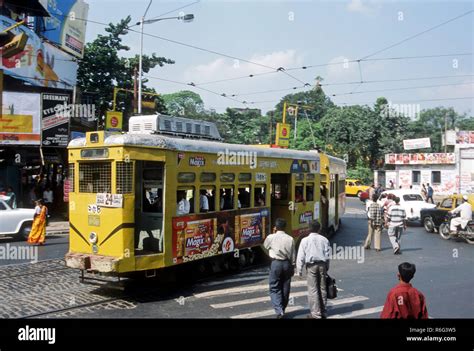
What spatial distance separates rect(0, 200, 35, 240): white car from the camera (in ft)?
52.4

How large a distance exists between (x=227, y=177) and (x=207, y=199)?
826mm

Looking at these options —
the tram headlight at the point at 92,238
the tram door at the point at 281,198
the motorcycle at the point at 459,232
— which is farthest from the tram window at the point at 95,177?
the motorcycle at the point at 459,232

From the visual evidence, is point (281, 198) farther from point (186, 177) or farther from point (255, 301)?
point (255, 301)

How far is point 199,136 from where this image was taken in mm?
12141

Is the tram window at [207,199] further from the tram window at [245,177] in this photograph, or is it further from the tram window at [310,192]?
the tram window at [310,192]

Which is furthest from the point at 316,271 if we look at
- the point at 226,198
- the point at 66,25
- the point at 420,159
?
the point at 420,159

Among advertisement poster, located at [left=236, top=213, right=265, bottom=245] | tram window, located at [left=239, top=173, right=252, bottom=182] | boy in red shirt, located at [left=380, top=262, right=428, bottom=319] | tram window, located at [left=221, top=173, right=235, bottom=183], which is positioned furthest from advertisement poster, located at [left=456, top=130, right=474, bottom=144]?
boy in red shirt, located at [left=380, top=262, right=428, bottom=319]

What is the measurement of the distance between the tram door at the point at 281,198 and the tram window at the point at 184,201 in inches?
161

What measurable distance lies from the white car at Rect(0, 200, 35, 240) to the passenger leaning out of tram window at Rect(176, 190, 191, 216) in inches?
353

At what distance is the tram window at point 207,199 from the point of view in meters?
10.1

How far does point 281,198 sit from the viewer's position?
44.8 feet

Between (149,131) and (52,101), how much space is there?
12045 millimetres
